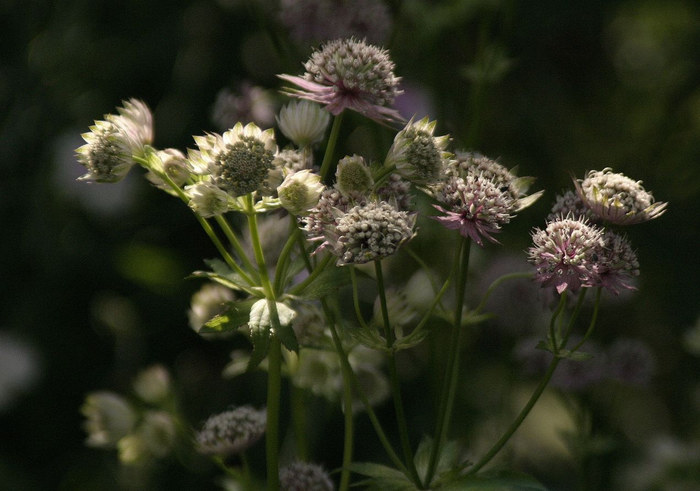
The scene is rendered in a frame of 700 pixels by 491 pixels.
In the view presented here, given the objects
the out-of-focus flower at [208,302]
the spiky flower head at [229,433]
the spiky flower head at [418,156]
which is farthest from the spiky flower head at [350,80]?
the spiky flower head at [229,433]

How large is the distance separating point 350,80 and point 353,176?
0.50 ft

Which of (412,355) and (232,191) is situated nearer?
(232,191)

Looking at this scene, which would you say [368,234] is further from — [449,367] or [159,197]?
[159,197]

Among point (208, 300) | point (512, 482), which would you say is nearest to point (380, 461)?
point (208, 300)

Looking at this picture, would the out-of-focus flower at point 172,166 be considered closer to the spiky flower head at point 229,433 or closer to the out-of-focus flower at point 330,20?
the spiky flower head at point 229,433

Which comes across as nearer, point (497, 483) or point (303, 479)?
point (497, 483)

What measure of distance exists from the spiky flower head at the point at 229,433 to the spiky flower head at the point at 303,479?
0.10 meters

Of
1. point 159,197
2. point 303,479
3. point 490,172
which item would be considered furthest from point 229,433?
point 159,197

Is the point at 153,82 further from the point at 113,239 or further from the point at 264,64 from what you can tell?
the point at 113,239

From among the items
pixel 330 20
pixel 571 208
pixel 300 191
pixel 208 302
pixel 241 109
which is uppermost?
pixel 330 20

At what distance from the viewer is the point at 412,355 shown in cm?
256

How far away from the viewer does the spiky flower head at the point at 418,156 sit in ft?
3.70

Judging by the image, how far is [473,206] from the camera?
44.7 inches

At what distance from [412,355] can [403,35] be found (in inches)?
40.7
